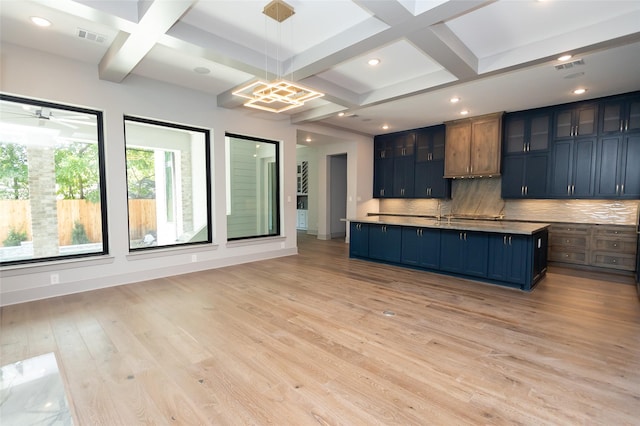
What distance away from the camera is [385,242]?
550cm

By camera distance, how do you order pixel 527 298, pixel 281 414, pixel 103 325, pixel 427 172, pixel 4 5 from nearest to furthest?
pixel 281 414
pixel 4 5
pixel 103 325
pixel 527 298
pixel 427 172

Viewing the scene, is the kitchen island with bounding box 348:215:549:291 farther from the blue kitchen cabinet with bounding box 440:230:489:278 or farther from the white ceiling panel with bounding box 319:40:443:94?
the white ceiling panel with bounding box 319:40:443:94

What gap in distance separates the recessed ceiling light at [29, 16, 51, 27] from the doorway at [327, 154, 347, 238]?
6485 millimetres

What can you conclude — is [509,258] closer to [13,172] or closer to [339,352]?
[339,352]

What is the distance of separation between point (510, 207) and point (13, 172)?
8189 millimetres

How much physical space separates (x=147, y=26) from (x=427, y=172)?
6.18 m

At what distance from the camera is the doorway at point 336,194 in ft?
29.1

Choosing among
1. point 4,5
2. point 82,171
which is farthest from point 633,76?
point 82,171

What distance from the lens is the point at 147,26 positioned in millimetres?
2766

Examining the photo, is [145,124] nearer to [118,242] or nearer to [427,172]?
[118,242]

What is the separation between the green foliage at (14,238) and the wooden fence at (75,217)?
25mm

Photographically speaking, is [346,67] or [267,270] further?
[267,270]

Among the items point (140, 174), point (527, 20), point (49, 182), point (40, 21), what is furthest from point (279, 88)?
point (49, 182)

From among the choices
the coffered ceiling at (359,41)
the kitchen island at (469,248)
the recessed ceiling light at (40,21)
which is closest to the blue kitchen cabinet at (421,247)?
the kitchen island at (469,248)
